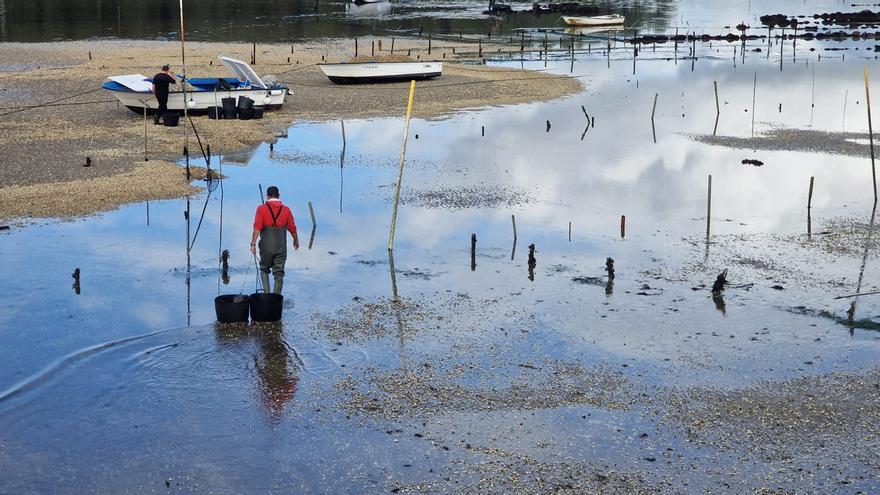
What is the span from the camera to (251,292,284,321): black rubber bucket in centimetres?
1638

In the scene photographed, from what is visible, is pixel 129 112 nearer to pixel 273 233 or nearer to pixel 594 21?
pixel 273 233

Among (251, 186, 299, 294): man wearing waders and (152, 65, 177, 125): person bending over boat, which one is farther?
(152, 65, 177, 125): person bending over boat

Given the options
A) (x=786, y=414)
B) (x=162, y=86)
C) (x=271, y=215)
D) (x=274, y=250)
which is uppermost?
(x=162, y=86)

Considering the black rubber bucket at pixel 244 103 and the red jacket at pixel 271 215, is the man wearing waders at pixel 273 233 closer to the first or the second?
the red jacket at pixel 271 215

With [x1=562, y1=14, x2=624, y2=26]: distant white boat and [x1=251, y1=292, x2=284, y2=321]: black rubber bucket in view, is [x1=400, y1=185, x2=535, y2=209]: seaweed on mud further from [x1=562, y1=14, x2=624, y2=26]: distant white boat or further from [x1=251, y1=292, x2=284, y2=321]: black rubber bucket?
[x1=562, y1=14, x2=624, y2=26]: distant white boat

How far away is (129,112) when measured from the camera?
36.7m

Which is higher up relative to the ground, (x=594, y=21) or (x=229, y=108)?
(x=594, y=21)

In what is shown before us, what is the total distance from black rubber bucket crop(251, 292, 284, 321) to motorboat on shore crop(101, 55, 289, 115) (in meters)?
19.4

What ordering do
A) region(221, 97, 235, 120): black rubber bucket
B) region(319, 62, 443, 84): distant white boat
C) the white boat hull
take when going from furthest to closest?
region(319, 62, 443, 84): distant white boat → region(221, 97, 235, 120): black rubber bucket → the white boat hull

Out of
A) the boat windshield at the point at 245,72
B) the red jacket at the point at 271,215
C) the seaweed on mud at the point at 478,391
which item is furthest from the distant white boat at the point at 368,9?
the seaweed on mud at the point at 478,391

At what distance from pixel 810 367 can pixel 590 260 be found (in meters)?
6.03

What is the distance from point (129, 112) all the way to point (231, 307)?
73.3 ft


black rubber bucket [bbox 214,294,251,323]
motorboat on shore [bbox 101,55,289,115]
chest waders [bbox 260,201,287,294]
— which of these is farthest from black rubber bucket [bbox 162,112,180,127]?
black rubber bucket [bbox 214,294,251,323]

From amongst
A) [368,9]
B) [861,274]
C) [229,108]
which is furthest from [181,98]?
[368,9]
